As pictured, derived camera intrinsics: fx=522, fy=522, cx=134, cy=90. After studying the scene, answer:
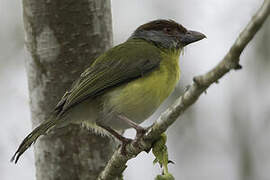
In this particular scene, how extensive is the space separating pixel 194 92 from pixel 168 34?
8.08ft

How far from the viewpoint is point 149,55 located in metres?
4.25

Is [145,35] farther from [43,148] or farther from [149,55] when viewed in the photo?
[43,148]

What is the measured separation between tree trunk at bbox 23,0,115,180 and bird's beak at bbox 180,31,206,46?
1002 mm

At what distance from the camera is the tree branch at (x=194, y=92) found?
6.35 feet

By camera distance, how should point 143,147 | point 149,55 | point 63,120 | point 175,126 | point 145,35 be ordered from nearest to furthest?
point 143,147 → point 63,120 → point 149,55 → point 145,35 → point 175,126

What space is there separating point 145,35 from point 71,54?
1.16m

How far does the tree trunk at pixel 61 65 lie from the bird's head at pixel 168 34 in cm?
88

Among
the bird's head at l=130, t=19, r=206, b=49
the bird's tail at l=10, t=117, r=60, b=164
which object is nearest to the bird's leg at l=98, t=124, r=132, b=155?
the bird's tail at l=10, t=117, r=60, b=164

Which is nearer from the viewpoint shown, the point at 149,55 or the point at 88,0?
the point at 88,0

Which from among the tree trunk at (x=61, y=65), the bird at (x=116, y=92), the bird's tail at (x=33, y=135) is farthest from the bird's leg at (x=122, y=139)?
the bird's tail at (x=33, y=135)

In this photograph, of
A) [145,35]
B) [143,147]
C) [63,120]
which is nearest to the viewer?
[143,147]

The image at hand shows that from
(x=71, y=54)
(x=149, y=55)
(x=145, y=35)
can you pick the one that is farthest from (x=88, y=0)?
(x=145, y=35)

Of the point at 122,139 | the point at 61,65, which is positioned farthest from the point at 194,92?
the point at 61,65

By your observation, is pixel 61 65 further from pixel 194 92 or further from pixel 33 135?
pixel 194 92
